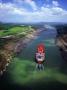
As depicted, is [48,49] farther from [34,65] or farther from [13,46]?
[13,46]

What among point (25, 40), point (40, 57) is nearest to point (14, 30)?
point (25, 40)

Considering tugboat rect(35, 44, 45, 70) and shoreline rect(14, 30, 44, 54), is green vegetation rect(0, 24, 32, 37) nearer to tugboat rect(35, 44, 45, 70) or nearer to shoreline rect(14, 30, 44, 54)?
shoreline rect(14, 30, 44, 54)

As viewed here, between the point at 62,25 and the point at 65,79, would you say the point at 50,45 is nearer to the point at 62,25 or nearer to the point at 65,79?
the point at 62,25

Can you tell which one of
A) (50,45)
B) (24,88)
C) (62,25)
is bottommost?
(24,88)

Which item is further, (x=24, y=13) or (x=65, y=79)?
(x=24, y=13)

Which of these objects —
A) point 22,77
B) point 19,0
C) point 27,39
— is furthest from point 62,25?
point 22,77

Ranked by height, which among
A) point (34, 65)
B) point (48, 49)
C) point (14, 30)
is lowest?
point (34, 65)

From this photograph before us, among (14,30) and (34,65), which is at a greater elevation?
(14,30)

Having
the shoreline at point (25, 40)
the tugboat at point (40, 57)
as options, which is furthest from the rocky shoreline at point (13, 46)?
the tugboat at point (40, 57)
